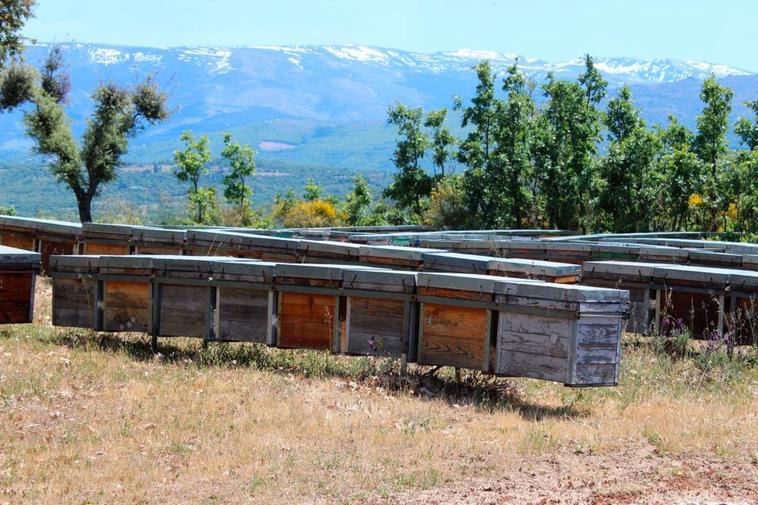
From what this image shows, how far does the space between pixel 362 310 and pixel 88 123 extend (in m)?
38.5

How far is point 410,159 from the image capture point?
48375 millimetres

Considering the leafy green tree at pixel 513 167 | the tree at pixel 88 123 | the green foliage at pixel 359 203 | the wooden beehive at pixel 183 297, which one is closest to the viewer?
the wooden beehive at pixel 183 297

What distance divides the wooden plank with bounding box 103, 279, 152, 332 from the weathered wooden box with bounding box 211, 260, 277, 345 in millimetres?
1148

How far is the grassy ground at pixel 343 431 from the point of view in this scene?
27.0 ft

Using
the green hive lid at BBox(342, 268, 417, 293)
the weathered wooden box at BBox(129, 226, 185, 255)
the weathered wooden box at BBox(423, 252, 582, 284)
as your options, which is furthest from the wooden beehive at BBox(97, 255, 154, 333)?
the weathered wooden box at BBox(129, 226, 185, 255)

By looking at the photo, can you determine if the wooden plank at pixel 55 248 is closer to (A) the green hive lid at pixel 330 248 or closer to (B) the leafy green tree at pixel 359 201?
(A) the green hive lid at pixel 330 248

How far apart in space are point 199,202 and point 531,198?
25032 millimetres

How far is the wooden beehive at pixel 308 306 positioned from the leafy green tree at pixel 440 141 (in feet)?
118

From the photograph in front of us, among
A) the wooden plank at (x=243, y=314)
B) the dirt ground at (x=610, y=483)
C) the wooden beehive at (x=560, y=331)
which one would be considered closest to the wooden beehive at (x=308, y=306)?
the wooden plank at (x=243, y=314)

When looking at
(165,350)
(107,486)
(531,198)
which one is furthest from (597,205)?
(107,486)

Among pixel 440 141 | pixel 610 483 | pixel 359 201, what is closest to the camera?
A: pixel 610 483

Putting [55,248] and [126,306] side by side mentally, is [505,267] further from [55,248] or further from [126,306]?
[55,248]

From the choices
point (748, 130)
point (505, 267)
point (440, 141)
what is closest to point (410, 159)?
point (440, 141)

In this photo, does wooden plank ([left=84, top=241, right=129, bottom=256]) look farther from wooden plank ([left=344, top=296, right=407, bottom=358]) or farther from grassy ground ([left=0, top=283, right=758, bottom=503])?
A: wooden plank ([left=344, top=296, right=407, bottom=358])
